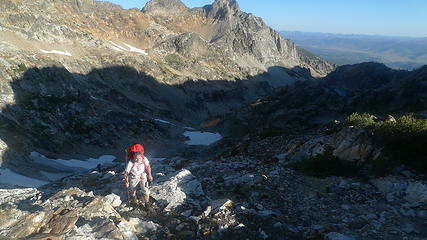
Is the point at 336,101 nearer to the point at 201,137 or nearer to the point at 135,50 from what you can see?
the point at 201,137

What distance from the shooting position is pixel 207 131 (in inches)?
3501

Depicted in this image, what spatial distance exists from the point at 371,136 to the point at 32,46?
92.8 meters

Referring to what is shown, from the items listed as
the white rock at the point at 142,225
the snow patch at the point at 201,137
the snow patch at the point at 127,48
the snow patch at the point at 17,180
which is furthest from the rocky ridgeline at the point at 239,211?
the snow patch at the point at 127,48

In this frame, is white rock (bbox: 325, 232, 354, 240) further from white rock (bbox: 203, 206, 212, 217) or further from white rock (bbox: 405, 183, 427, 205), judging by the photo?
white rock (bbox: 405, 183, 427, 205)

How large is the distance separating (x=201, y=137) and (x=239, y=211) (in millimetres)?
69824

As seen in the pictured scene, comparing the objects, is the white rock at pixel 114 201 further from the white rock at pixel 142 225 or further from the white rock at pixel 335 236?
the white rock at pixel 335 236

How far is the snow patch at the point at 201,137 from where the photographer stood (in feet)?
256

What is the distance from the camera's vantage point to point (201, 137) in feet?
269

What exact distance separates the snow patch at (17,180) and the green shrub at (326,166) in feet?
86.1

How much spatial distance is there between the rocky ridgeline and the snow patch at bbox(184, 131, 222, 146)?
203ft

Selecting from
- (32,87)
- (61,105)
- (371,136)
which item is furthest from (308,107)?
(371,136)

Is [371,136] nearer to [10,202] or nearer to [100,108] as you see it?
[10,202]

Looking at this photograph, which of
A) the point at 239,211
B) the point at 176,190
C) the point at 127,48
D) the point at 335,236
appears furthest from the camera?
the point at 127,48

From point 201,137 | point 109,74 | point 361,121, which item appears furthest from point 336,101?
point 109,74
